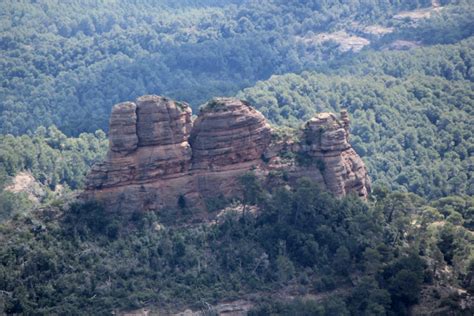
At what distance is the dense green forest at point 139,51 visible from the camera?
154 meters

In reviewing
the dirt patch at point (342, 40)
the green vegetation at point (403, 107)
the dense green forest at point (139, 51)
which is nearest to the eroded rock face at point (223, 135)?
the green vegetation at point (403, 107)

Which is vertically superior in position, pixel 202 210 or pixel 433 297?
pixel 202 210

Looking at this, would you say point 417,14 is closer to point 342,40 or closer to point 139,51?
point 342,40

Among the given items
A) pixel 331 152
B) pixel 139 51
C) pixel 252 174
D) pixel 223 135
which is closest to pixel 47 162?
pixel 223 135

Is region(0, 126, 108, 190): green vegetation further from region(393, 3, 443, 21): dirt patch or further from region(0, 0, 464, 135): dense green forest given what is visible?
region(393, 3, 443, 21): dirt patch

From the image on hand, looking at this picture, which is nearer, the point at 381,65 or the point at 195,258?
the point at 195,258

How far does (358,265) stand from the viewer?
A: 69438mm

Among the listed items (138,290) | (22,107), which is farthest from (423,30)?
(138,290)

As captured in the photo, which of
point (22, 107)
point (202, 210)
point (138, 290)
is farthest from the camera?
point (22, 107)

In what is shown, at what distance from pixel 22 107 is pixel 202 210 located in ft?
275

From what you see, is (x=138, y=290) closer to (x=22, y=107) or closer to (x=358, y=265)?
(x=358, y=265)

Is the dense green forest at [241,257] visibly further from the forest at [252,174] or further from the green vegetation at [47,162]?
the green vegetation at [47,162]

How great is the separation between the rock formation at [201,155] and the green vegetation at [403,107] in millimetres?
29571

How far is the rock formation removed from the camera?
230 ft
